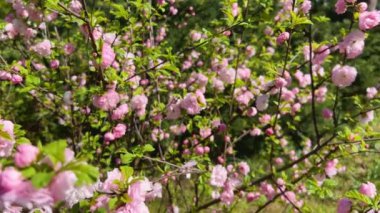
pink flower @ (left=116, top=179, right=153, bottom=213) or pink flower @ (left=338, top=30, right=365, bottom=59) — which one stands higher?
pink flower @ (left=116, top=179, right=153, bottom=213)

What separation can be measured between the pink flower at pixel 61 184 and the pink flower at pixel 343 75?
7.02 ft

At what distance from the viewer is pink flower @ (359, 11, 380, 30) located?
2.40 metres

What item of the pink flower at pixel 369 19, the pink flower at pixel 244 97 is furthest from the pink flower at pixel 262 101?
the pink flower at pixel 369 19

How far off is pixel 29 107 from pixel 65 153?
16.2ft

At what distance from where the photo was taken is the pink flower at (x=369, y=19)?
2400 mm

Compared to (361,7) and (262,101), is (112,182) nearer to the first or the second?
(361,7)

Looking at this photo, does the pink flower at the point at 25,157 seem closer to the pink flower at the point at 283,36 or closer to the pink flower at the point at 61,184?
the pink flower at the point at 61,184

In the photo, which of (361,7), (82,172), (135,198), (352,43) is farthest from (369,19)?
(82,172)

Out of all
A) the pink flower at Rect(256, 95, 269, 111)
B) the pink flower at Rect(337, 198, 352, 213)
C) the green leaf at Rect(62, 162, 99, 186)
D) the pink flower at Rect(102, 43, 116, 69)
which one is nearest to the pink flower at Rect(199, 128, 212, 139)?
the pink flower at Rect(256, 95, 269, 111)

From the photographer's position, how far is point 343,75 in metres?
2.78

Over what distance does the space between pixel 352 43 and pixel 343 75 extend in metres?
0.20

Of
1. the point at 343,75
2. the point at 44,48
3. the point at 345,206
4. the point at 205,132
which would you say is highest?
the point at 44,48

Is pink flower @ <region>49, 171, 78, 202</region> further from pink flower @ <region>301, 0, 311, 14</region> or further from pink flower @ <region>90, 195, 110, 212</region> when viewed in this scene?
pink flower @ <region>301, 0, 311, 14</region>

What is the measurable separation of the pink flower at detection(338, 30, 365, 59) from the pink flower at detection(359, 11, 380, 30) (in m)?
0.10
